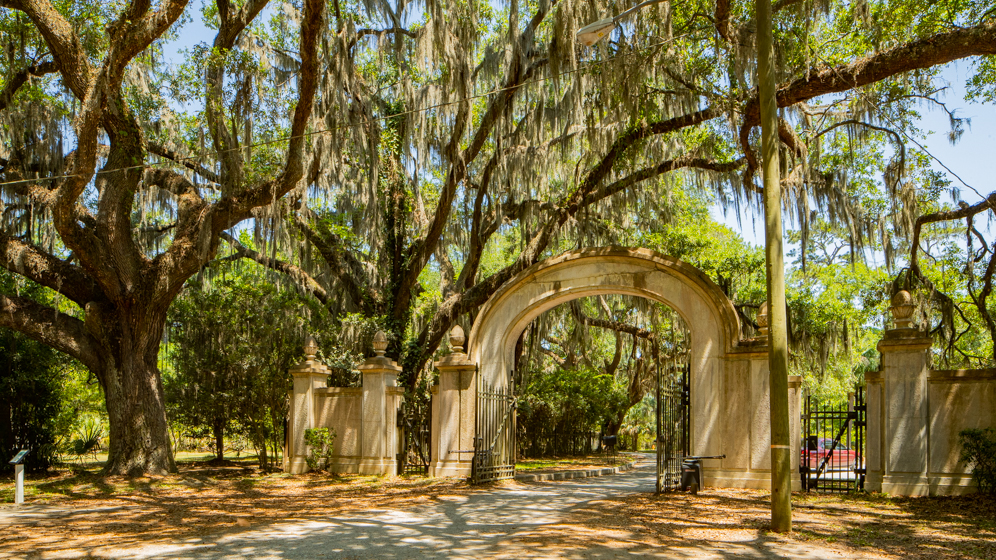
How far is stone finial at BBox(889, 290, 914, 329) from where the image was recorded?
33.6ft

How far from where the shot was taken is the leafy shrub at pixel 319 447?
1370 cm

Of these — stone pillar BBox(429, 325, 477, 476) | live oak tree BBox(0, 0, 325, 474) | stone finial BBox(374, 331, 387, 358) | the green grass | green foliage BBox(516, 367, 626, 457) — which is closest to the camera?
A: live oak tree BBox(0, 0, 325, 474)

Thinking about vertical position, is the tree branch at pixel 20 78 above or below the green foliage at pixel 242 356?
above

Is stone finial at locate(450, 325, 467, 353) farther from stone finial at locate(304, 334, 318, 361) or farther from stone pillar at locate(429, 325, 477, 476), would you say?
stone finial at locate(304, 334, 318, 361)

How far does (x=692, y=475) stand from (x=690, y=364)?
201 cm

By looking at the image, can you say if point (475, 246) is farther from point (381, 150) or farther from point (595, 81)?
point (595, 81)

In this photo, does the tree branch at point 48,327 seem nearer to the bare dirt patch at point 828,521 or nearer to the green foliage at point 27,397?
the green foliage at point 27,397

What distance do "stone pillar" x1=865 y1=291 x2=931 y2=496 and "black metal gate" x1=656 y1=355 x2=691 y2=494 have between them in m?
2.78

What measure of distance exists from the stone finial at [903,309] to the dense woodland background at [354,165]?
1901 millimetres

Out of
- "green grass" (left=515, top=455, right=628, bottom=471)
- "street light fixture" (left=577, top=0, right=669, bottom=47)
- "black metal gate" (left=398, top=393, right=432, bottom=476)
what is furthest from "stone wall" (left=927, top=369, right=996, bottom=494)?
"black metal gate" (left=398, top=393, right=432, bottom=476)

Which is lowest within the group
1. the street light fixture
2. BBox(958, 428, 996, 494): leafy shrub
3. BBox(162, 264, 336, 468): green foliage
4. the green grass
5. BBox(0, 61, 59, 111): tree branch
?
the green grass

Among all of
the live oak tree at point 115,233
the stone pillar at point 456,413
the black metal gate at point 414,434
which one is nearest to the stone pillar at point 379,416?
the black metal gate at point 414,434

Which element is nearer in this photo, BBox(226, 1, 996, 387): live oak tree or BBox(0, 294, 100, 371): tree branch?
BBox(226, 1, 996, 387): live oak tree

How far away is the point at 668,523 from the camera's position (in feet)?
25.5
